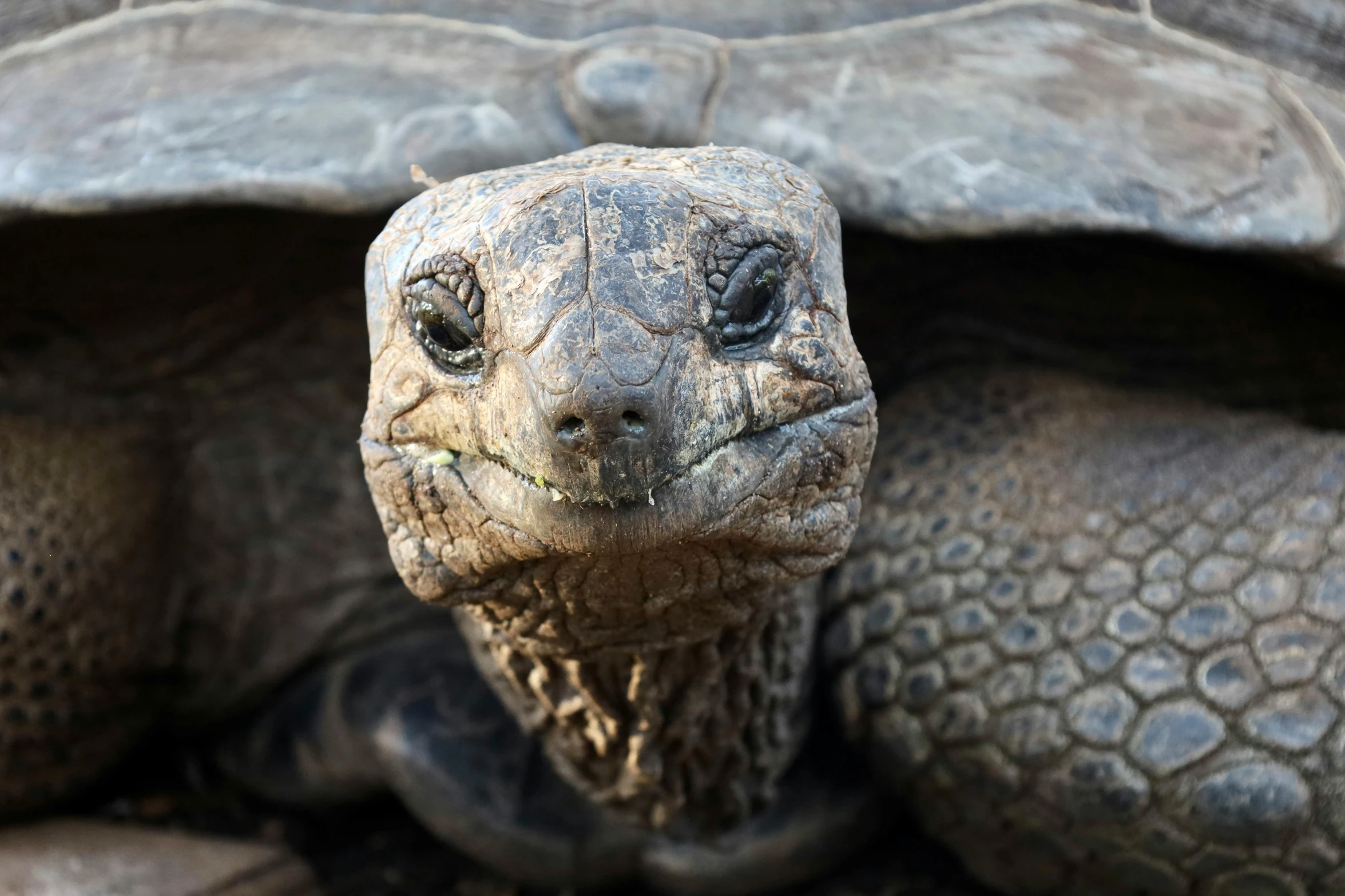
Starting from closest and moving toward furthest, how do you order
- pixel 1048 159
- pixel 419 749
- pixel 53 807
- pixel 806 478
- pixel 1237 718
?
pixel 806 478, pixel 1237 718, pixel 1048 159, pixel 419 749, pixel 53 807

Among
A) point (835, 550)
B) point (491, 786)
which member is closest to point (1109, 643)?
point (835, 550)

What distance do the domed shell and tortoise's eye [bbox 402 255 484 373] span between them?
61 centimetres

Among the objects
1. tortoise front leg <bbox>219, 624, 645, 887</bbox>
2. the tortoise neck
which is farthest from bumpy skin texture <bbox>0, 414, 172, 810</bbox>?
the tortoise neck

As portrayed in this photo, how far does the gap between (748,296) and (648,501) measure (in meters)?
0.27

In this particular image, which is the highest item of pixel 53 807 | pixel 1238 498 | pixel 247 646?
pixel 1238 498

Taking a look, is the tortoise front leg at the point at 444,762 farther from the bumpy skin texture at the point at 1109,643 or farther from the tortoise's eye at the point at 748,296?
the tortoise's eye at the point at 748,296

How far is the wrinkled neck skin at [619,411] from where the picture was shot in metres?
1.40

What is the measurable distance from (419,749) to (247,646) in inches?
19.2

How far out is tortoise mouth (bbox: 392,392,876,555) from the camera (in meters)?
1.44

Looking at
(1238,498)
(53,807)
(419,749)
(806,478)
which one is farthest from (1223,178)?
(53,807)

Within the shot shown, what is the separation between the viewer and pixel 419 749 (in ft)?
8.27

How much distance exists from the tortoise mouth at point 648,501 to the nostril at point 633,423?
8 cm

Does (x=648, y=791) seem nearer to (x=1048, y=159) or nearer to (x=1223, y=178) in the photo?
(x=1048, y=159)

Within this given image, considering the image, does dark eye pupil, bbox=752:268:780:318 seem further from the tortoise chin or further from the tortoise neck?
the tortoise neck
